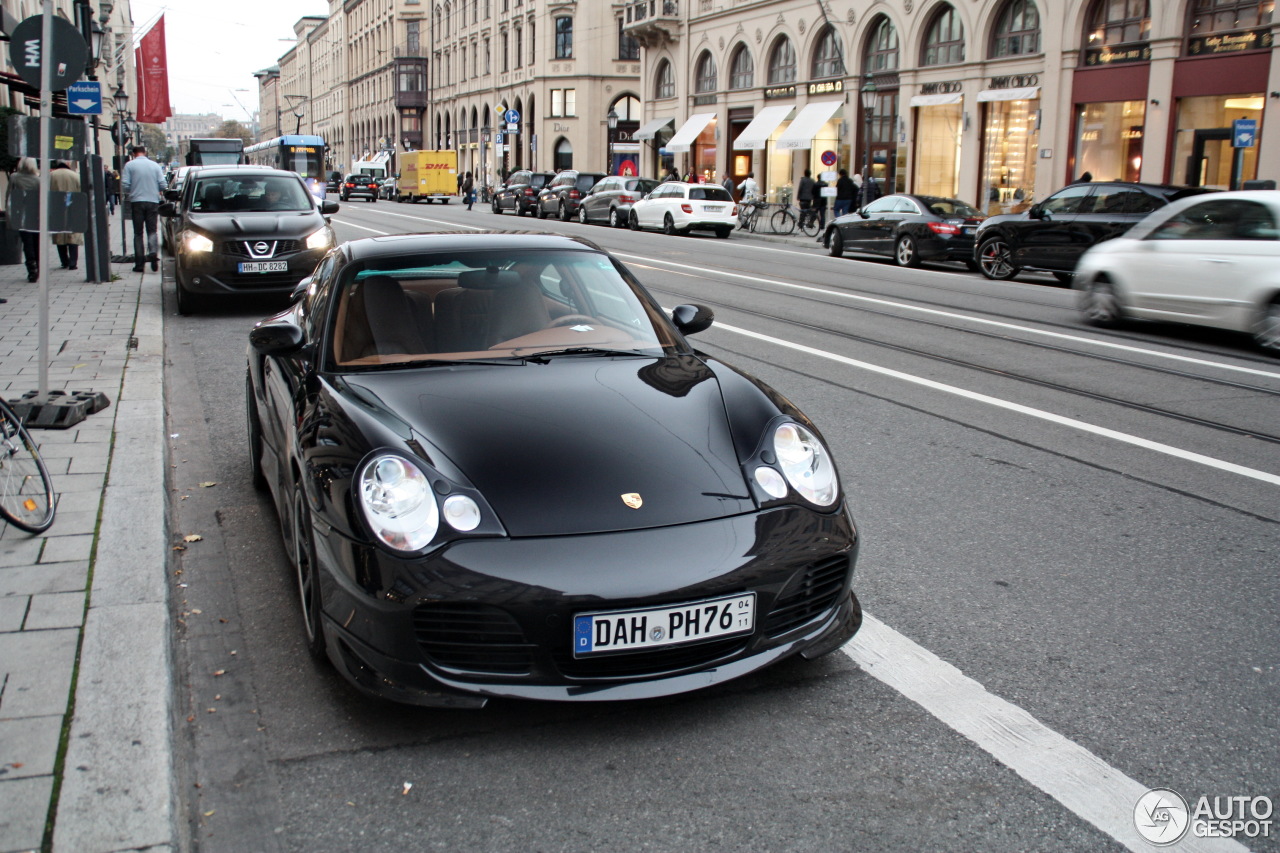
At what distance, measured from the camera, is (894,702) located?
11.1 ft

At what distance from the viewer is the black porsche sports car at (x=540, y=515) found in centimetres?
304

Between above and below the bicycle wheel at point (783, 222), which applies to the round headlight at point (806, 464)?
below

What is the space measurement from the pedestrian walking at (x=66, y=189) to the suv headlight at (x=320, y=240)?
2.76m

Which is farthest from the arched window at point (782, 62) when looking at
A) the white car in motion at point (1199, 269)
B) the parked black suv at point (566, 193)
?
the white car in motion at point (1199, 269)

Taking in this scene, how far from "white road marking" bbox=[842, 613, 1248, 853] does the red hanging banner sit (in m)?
37.8

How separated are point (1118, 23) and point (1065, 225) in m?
13.8

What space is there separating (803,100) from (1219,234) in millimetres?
30138

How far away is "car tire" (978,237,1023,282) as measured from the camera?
1817 centimetres

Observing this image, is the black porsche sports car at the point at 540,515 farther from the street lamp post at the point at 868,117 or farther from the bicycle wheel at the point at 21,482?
the street lamp post at the point at 868,117

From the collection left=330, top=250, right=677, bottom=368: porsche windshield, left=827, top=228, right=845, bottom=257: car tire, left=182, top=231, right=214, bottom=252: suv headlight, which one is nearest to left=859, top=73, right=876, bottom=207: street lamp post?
left=827, top=228, right=845, bottom=257: car tire

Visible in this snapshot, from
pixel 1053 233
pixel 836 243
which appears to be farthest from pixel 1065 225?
pixel 836 243

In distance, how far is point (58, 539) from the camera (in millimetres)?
4543

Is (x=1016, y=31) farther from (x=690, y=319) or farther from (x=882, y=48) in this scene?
(x=690, y=319)

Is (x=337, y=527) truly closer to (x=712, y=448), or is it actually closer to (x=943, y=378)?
(x=712, y=448)
